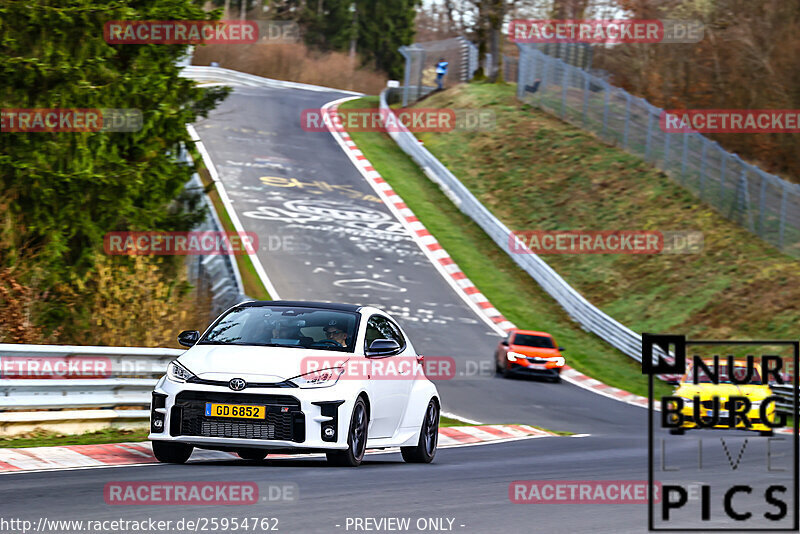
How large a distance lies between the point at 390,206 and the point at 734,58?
14.7m

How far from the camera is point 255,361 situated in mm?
10484

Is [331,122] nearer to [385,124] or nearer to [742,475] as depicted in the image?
[385,124]

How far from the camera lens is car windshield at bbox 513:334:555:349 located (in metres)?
27.0

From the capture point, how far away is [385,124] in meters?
52.0

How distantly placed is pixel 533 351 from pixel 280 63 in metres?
55.5

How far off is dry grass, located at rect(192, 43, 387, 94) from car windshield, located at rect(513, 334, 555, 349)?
5276 centimetres

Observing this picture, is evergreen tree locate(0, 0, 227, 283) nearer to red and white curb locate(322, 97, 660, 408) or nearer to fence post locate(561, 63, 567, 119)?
red and white curb locate(322, 97, 660, 408)

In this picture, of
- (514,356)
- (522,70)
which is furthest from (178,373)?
(522,70)

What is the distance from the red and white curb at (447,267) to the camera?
26922mm

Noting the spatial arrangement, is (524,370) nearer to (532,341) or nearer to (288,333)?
(532,341)

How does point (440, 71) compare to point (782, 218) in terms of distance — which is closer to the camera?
point (782, 218)

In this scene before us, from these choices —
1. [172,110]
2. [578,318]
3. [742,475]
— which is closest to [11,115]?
[172,110]

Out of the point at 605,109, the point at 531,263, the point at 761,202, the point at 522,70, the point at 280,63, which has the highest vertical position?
the point at 522,70

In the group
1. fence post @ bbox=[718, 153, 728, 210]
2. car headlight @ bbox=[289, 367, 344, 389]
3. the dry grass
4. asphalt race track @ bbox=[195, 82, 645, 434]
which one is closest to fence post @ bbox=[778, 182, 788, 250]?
fence post @ bbox=[718, 153, 728, 210]
